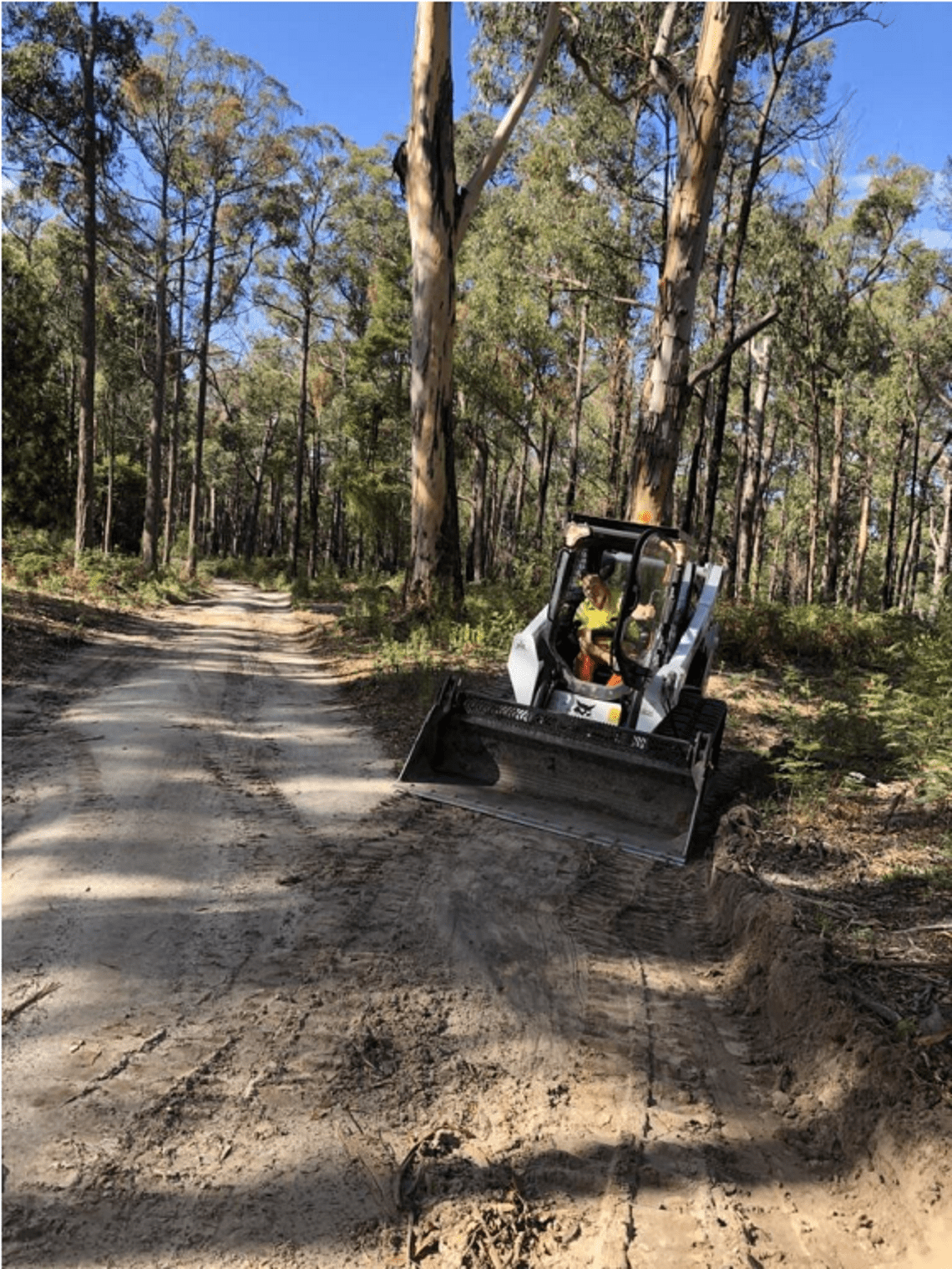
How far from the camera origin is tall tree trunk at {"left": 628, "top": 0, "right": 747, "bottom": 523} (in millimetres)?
11219

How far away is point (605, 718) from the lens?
7070mm

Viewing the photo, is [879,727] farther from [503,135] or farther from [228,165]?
[228,165]

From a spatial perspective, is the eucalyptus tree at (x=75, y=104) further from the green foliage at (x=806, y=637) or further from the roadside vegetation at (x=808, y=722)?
the green foliage at (x=806, y=637)

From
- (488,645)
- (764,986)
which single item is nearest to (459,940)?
(764,986)

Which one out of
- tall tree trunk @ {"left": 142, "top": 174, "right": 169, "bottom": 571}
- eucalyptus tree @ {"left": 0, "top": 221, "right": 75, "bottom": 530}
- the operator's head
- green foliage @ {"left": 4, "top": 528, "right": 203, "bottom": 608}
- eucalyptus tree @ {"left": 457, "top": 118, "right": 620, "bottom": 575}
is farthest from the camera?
eucalyptus tree @ {"left": 0, "top": 221, "right": 75, "bottom": 530}

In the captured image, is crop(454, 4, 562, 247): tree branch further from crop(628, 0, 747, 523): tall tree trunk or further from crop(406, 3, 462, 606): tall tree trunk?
crop(628, 0, 747, 523): tall tree trunk

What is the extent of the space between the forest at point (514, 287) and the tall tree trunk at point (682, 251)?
64 mm

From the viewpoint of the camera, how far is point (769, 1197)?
273 cm

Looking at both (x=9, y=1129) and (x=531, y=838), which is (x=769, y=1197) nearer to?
(x=9, y=1129)

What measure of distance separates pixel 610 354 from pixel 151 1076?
29.3 meters

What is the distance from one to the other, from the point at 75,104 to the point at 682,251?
17178 mm

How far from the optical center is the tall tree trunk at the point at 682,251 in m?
11.2

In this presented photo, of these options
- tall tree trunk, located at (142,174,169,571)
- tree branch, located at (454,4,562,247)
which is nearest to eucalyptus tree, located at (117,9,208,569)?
tall tree trunk, located at (142,174,169,571)

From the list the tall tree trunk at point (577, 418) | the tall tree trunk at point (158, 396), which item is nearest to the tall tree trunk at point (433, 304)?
the tall tree trunk at point (577, 418)
